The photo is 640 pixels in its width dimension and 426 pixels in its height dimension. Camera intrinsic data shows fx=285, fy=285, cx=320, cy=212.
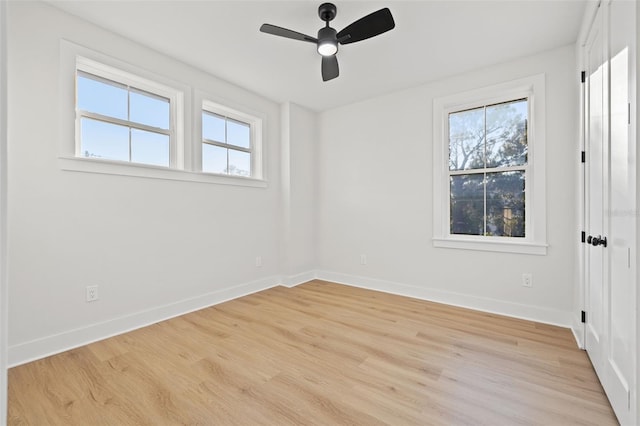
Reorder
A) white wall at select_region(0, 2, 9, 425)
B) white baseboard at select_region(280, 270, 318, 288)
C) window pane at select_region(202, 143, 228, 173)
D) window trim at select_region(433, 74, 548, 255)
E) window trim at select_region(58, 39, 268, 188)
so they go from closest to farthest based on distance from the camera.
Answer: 1. white wall at select_region(0, 2, 9, 425)
2. window trim at select_region(58, 39, 268, 188)
3. window trim at select_region(433, 74, 548, 255)
4. window pane at select_region(202, 143, 228, 173)
5. white baseboard at select_region(280, 270, 318, 288)

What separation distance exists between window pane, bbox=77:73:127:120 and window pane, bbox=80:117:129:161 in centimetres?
11

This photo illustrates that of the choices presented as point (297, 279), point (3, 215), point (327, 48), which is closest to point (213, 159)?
point (327, 48)

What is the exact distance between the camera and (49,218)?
2182 millimetres

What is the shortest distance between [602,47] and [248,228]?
11.8 feet

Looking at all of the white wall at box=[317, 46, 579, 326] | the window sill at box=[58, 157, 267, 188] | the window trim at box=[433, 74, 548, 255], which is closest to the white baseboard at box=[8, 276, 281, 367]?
the window sill at box=[58, 157, 267, 188]

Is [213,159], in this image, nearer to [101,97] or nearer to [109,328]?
[101,97]

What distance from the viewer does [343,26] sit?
246 centimetres

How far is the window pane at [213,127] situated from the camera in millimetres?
3414

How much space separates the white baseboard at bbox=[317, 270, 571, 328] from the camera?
273 centimetres

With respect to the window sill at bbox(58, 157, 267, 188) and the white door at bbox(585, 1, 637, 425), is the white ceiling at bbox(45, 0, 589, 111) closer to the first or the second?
the white door at bbox(585, 1, 637, 425)

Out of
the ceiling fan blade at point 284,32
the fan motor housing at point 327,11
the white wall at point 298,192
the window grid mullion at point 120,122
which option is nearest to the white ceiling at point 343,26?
the fan motor housing at point 327,11

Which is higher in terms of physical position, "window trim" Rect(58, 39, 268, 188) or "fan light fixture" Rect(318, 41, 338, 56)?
"fan light fixture" Rect(318, 41, 338, 56)

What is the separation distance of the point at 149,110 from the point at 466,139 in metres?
3.49

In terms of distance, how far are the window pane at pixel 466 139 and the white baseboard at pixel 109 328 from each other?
3.10 m
